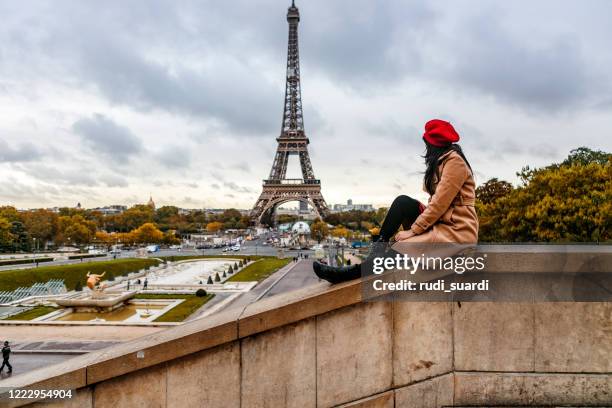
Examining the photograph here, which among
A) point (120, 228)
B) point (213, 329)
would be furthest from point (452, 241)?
point (120, 228)

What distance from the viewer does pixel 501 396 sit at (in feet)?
13.0

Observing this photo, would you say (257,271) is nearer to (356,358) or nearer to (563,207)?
(563,207)

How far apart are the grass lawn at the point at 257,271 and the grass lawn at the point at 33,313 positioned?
41.0ft

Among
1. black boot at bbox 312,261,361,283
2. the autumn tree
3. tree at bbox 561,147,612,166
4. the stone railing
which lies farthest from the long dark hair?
the autumn tree

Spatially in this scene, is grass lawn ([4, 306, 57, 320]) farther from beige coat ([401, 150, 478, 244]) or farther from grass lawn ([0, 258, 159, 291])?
beige coat ([401, 150, 478, 244])

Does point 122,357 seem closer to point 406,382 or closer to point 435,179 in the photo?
point 406,382

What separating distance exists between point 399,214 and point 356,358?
4.77 ft

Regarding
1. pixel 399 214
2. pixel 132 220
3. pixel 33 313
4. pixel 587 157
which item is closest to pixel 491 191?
pixel 587 157

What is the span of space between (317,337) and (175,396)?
1.44 metres

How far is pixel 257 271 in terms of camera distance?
37.6 m

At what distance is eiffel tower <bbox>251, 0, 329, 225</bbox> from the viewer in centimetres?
7438

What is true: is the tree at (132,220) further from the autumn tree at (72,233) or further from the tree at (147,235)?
the tree at (147,235)

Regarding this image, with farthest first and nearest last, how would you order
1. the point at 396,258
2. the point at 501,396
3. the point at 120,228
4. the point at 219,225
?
the point at 219,225
the point at 120,228
the point at 396,258
the point at 501,396

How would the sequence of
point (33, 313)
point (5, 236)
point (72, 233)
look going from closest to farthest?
1. point (33, 313)
2. point (5, 236)
3. point (72, 233)
